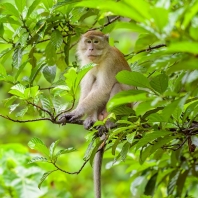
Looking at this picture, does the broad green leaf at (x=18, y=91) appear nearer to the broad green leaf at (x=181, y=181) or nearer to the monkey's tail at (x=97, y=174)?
the monkey's tail at (x=97, y=174)

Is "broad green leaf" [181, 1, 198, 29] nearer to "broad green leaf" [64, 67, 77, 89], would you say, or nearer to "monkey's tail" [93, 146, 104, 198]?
"broad green leaf" [64, 67, 77, 89]

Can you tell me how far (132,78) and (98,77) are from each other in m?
2.22

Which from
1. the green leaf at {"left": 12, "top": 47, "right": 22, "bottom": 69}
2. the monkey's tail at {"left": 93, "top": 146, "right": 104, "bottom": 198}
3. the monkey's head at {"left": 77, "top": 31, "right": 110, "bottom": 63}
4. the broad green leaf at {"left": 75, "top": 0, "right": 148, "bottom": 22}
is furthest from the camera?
the monkey's head at {"left": 77, "top": 31, "right": 110, "bottom": 63}

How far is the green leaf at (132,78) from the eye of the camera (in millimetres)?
2137

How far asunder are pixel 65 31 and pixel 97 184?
3.80 feet

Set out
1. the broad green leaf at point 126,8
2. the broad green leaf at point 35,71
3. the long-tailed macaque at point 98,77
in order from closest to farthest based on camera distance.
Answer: the broad green leaf at point 126,8 < the broad green leaf at point 35,71 < the long-tailed macaque at point 98,77

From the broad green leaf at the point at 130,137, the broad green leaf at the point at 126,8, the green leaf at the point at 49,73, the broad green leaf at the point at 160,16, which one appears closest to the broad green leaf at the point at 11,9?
the green leaf at the point at 49,73

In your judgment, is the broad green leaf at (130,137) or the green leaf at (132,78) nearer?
the green leaf at (132,78)

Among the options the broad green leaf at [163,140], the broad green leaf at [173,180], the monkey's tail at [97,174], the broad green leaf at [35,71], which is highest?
the broad green leaf at [163,140]

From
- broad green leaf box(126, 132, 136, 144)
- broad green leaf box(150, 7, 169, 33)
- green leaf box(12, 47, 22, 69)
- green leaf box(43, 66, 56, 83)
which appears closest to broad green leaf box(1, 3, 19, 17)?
green leaf box(12, 47, 22, 69)

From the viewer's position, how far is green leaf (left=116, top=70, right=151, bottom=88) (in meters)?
2.14

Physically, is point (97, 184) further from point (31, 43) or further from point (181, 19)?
point (181, 19)

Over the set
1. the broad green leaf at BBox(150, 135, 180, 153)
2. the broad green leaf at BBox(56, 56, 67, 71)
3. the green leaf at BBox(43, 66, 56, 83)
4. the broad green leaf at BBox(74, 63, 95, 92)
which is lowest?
the broad green leaf at BBox(56, 56, 67, 71)

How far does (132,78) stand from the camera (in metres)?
2.15
